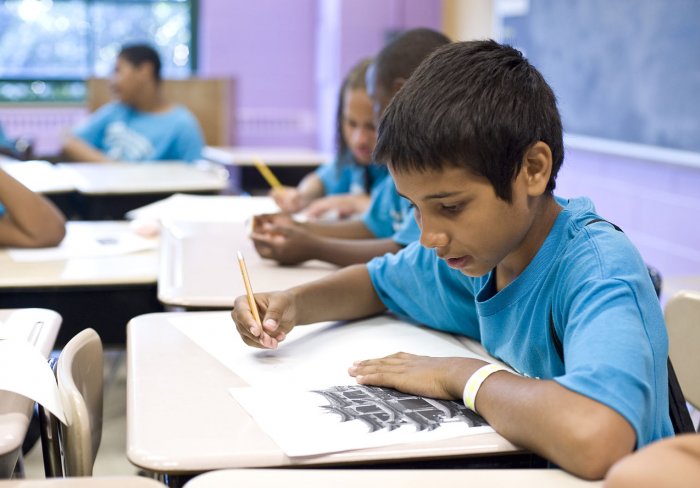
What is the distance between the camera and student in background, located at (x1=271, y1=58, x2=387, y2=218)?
221 centimetres

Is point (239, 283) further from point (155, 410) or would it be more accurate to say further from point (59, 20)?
point (59, 20)

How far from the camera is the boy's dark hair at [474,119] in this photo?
1.00 meters

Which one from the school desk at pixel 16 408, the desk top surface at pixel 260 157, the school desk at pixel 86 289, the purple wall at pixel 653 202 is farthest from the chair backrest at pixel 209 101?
the school desk at pixel 16 408

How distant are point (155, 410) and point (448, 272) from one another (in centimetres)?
53

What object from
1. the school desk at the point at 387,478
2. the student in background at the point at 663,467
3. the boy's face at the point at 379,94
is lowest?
the school desk at the point at 387,478

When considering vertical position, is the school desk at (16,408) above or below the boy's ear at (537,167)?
below

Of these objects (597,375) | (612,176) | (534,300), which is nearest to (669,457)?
(597,375)

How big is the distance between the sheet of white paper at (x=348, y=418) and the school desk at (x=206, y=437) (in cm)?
1

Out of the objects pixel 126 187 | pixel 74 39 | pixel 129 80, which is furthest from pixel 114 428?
pixel 74 39

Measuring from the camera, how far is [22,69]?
19.6ft

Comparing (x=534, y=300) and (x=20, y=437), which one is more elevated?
(x=534, y=300)

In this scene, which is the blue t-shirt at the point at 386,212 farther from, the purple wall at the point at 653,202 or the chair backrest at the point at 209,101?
the chair backrest at the point at 209,101

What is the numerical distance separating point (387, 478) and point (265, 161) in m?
3.60

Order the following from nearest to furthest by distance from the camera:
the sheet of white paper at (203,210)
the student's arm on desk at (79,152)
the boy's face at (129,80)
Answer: the sheet of white paper at (203,210) → the student's arm on desk at (79,152) → the boy's face at (129,80)
